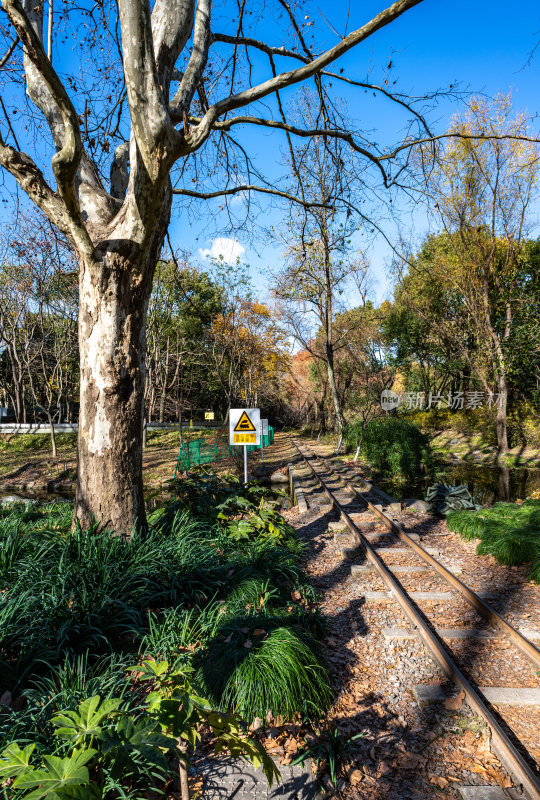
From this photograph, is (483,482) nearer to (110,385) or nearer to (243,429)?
(243,429)

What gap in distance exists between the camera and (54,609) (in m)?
3.07

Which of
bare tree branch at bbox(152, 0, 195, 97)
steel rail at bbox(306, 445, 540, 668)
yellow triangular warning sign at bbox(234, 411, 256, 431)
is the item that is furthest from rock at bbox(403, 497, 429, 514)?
bare tree branch at bbox(152, 0, 195, 97)

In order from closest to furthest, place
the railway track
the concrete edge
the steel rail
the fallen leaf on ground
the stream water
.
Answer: the railway track, the fallen leaf on ground, the steel rail, the concrete edge, the stream water

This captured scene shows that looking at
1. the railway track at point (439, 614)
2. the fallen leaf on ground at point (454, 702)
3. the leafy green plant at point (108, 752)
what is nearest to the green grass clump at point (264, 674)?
the leafy green plant at point (108, 752)

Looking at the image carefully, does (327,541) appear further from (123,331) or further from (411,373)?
(411,373)

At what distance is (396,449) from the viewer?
46.5ft

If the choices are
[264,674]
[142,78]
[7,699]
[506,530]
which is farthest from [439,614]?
[142,78]

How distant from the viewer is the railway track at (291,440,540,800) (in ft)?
8.19

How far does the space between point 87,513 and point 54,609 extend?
1.33 metres

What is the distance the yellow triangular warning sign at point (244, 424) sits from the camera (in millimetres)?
8328

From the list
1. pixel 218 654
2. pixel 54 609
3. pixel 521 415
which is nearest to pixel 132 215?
pixel 54 609

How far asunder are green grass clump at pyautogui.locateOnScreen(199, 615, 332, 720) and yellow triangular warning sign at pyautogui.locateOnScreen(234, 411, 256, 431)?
5.31 metres

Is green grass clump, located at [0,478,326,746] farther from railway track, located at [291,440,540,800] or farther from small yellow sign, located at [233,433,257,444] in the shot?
small yellow sign, located at [233,433,257,444]

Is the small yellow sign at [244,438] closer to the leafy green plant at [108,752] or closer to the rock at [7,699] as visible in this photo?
the rock at [7,699]
